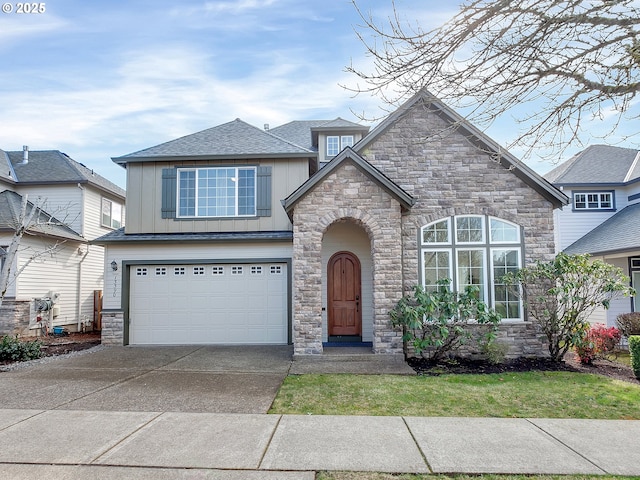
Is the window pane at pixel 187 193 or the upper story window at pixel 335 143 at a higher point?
the upper story window at pixel 335 143

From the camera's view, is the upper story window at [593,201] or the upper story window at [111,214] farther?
the upper story window at [111,214]

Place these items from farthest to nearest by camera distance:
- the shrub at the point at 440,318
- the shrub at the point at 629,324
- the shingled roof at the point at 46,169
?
the shingled roof at the point at 46,169 → the shrub at the point at 629,324 → the shrub at the point at 440,318

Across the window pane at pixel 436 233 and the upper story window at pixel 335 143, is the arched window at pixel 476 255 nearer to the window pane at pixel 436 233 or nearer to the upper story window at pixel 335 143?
the window pane at pixel 436 233

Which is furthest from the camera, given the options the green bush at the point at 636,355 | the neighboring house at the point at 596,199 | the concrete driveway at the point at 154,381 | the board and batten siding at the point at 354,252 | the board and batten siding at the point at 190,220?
the neighboring house at the point at 596,199

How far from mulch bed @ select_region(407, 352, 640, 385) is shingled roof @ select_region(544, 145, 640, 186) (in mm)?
8497

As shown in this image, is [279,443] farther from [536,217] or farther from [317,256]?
[536,217]

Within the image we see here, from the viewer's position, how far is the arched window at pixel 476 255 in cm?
977

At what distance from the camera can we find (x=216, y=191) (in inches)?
504

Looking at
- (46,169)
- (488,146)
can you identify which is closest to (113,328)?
(46,169)

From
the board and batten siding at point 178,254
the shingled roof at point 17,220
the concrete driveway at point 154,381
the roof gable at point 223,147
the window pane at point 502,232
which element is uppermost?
the roof gable at point 223,147

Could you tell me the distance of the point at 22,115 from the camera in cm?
1284

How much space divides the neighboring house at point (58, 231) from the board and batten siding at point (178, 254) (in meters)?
2.60

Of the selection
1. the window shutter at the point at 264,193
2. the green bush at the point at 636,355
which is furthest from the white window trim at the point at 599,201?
the window shutter at the point at 264,193

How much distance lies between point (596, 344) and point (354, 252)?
19.2ft
